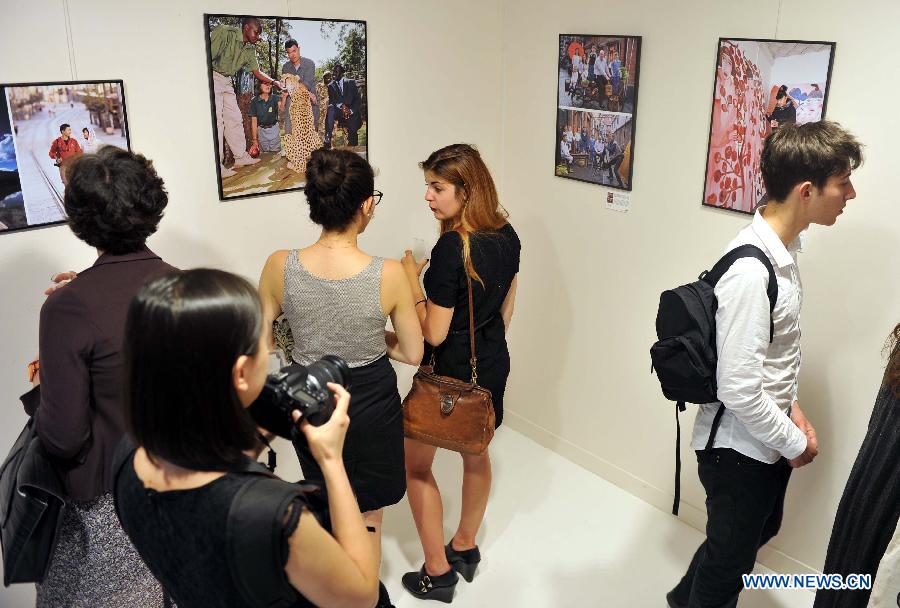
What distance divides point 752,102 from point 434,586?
208 centimetres

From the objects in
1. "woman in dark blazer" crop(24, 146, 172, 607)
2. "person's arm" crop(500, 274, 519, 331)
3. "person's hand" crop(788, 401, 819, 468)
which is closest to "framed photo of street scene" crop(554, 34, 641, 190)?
"person's arm" crop(500, 274, 519, 331)

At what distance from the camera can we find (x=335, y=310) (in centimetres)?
215

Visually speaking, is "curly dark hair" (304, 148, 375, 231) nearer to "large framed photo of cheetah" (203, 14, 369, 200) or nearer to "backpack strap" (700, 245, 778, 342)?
"large framed photo of cheetah" (203, 14, 369, 200)

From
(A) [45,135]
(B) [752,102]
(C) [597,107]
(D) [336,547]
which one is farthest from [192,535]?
(C) [597,107]

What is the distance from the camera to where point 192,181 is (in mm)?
2703

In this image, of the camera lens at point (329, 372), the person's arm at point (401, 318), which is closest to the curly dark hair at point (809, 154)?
the person's arm at point (401, 318)

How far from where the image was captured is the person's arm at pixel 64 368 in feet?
5.53

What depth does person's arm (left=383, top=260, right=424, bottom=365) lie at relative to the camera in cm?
218

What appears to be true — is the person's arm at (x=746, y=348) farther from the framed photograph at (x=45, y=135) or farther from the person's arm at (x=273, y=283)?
the framed photograph at (x=45, y=135)

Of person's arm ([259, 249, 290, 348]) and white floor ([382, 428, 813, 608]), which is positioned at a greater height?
person's arm ([259, 249, 290, 348])

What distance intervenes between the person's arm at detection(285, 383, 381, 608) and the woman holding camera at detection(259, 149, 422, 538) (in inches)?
32.2

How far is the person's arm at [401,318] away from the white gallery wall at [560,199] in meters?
0.89

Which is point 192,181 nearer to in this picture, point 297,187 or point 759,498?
point 297,187

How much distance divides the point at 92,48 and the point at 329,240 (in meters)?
1.02
